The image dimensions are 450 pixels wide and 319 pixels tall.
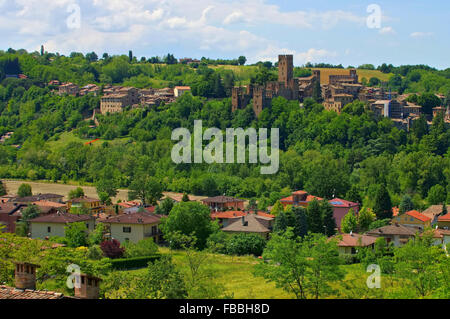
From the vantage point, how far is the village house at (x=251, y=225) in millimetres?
39750

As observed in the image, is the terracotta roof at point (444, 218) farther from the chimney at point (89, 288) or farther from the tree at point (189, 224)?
the chimney at point (89, 288)

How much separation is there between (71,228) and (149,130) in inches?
1870

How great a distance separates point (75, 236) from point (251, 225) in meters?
10.3

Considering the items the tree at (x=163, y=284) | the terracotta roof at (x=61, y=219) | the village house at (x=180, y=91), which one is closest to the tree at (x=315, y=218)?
the terracotta roof at (x=61, y=219)

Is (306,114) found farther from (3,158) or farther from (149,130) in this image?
(3,158)

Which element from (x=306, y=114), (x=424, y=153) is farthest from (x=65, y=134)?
(x=424, y=153)

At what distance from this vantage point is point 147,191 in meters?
57.3

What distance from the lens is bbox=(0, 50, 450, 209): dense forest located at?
6044cm

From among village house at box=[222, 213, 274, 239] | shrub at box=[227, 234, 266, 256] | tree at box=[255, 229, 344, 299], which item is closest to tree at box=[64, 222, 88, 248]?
shrub at box=[227, 234, 266, 256]

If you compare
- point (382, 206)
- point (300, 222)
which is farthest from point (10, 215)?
point (382, 206)

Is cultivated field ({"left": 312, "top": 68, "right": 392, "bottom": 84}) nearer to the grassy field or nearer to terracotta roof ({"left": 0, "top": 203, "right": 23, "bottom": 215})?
the grassy field

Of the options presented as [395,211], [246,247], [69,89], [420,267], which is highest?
[69,89]

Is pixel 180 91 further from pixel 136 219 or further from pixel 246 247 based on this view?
pixel 246 247

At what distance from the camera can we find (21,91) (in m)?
115
